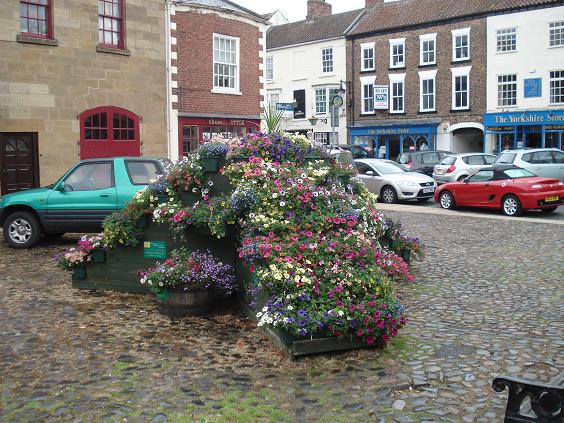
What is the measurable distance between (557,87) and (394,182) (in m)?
19.6

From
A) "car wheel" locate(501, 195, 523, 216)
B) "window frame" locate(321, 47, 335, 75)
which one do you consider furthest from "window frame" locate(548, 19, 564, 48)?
"car wheel" locate(501, 195, 523, 216)

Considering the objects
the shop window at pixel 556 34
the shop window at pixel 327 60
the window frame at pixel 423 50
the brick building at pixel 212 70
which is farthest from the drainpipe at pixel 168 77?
the shop window at pixel 327 60

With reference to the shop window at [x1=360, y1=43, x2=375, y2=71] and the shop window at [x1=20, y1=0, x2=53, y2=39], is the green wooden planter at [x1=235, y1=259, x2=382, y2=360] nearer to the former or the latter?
the shop window at [x1=20, y1=0, x2=53, y2=39]

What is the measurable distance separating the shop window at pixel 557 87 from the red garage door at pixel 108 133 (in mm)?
25633

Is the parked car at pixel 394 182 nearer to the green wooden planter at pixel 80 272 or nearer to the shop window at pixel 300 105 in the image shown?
the green wooden planter at pixel 80 272

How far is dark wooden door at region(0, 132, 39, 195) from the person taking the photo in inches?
678

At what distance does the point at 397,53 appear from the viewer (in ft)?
140

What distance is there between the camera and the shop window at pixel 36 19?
57.7ft

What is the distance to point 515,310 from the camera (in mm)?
7312

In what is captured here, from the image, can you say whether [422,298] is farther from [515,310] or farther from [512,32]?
[512,32]

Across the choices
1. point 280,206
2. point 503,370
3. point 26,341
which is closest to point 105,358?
point 26,341

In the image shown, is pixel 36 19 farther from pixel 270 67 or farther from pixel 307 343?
pixel 270 67

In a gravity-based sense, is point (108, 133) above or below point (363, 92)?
below

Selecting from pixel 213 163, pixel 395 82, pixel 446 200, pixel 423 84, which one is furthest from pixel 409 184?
pixel 395 82
